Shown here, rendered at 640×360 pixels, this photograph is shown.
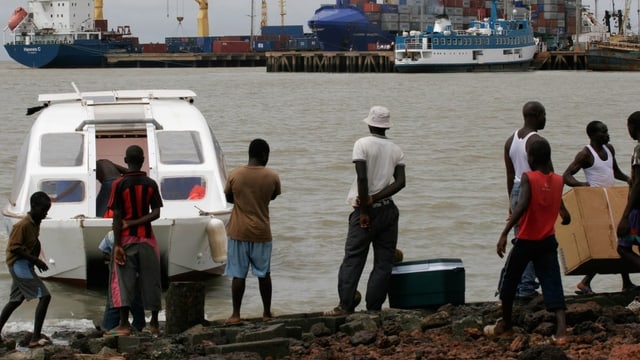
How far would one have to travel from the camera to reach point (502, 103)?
168 feet

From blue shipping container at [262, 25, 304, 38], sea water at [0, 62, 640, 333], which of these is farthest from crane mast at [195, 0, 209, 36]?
sea water at [0, 62, 640, 333]

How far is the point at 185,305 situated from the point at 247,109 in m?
39.2

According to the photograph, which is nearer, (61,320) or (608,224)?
(608,224)

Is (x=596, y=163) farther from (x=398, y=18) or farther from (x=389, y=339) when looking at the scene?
(x=398, y=18)

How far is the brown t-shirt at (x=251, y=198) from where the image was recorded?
9.07 meters

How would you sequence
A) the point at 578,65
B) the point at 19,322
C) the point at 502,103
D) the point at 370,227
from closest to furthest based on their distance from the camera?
the point at 370,227, the point at 19,322, the point at 502,103, the point at 578,65

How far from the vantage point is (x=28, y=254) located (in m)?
8.80

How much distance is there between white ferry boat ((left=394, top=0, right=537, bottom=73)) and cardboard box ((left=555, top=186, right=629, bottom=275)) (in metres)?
86.6

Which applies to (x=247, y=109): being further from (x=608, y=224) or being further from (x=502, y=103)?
(x=608, y=224)

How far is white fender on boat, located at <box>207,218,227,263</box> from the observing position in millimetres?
12078

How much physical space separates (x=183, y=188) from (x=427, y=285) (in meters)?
3.99

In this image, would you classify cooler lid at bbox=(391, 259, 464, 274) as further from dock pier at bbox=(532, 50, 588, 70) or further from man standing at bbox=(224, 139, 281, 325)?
dock pier at bbox=(532, 50, 588, 70)

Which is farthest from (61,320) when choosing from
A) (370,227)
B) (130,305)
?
(370,227)

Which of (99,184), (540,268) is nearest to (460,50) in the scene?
(99,184)
